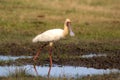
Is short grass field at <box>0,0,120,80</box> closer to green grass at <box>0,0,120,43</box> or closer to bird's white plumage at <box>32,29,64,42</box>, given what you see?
green grass at <box>0,0,120,43</box>

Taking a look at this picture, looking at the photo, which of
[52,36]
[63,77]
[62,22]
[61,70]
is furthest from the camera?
[62,22]

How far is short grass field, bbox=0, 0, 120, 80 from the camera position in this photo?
57.9 feet

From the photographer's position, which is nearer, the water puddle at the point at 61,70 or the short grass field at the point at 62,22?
the water puddle at the point at 61,70

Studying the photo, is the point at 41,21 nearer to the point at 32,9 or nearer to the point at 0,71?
the point at 32,9

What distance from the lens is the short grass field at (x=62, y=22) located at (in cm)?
1766

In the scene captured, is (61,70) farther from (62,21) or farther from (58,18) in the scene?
(58,18)

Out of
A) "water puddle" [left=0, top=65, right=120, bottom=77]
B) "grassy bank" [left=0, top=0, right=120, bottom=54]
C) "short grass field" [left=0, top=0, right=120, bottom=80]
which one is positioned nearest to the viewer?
"water puddle" [left=0, top=65, right=120, bottom=77]

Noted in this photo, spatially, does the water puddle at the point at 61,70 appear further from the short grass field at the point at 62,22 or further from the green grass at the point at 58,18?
the green grass at the point at 58,18

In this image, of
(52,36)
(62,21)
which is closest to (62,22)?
(62,21)

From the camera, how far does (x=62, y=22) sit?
76.6 feet

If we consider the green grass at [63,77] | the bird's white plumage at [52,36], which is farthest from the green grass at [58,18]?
the green grass at [63,77]

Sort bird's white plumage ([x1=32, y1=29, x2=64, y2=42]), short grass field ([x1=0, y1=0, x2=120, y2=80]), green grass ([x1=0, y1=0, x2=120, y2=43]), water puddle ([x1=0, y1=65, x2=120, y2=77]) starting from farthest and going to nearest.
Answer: green grass ([x1=0, y1=0, x2=120, y2=43])
short grass field ([x1=0, y1=0, x2=120, y2=80])
bird's white plumage ([x1=32, y1=29, x2=64, y2=42])
water puddle ([x1=0, y1=65, x2=120, y2=77])

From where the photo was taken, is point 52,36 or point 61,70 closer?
point 61,70

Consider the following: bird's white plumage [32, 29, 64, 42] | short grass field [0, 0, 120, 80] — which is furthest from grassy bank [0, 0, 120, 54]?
bird's white plumage [32, 29, 64, 42]
